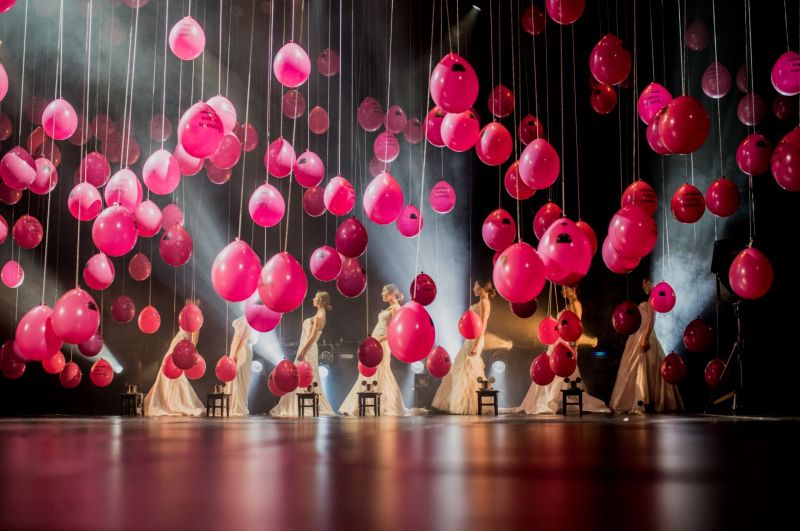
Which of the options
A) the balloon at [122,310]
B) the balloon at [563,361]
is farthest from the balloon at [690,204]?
the balloon at [122,310]

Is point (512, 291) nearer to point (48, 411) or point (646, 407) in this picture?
point (646, 407)

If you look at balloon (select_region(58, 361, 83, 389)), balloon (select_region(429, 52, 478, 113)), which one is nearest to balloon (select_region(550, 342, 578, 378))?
balloon (select_region(429, 52, 478, 113))

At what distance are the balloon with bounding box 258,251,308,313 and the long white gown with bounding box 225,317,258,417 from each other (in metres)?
6.35

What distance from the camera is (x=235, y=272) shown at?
4.30 metres

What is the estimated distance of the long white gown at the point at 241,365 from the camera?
10570 millimetres

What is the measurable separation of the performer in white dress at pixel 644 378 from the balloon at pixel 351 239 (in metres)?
4.70

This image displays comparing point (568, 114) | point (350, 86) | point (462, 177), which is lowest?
point (462, 177)

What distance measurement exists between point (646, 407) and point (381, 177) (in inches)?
227

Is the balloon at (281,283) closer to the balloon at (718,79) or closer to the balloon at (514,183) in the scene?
the balloon at (514,183)

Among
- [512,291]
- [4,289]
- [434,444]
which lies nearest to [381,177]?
[512,291]

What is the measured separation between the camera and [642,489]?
2.22 m

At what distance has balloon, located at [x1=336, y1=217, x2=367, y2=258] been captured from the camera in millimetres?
5723

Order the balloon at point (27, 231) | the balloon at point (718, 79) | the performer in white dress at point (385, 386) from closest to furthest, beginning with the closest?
the balloon at point (27, 231)
the balloon at point (718, 79)
the performer in white dress at point (385, 386)

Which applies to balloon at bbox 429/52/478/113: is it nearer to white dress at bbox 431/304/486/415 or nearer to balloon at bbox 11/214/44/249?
balloon at bbox 11/214/44/249
